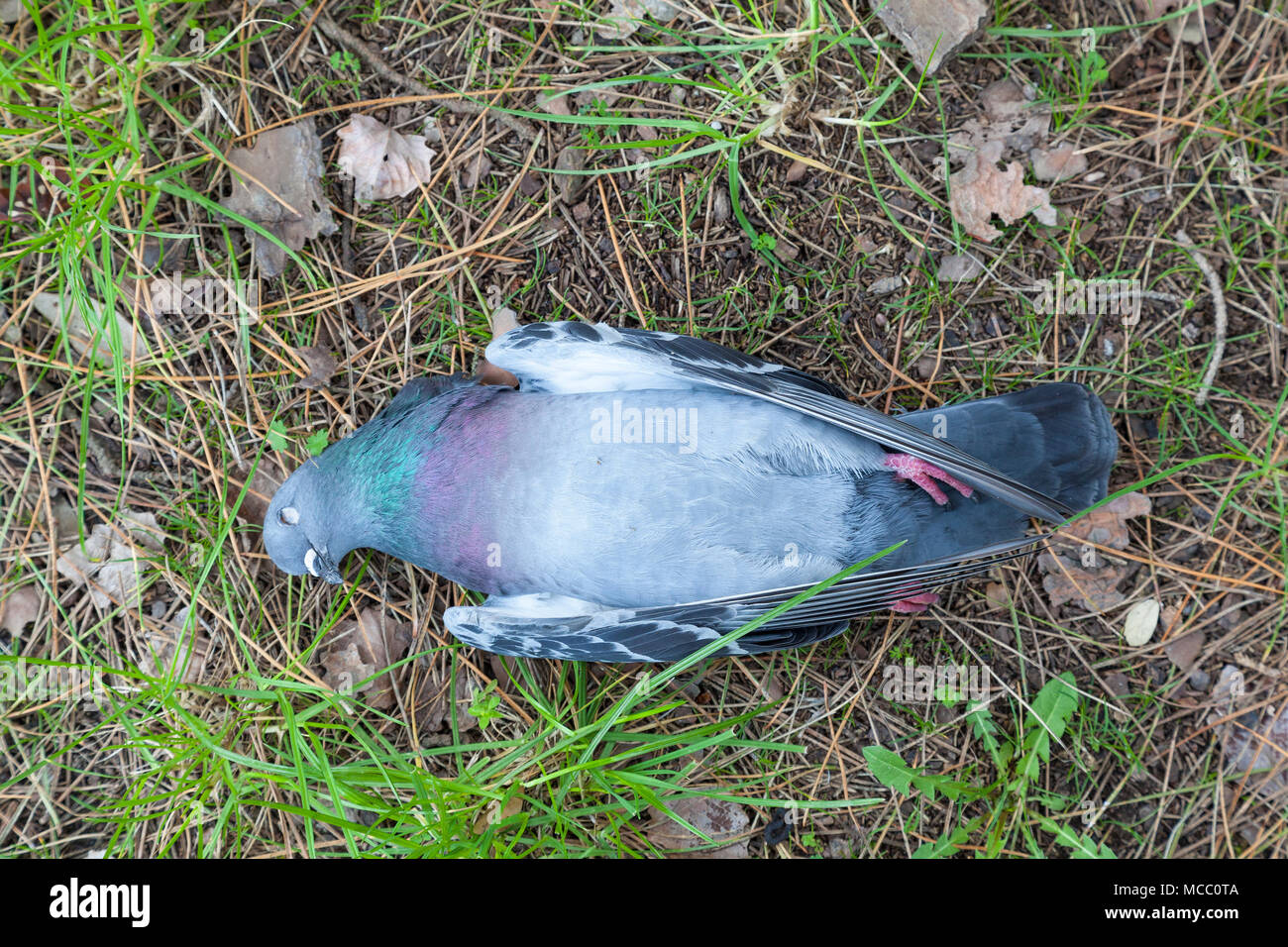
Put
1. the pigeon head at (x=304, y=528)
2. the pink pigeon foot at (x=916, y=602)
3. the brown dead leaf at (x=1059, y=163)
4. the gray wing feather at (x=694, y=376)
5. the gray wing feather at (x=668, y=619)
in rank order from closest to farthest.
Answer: the gray wing feather at (x=694, y=376), the gray wing feather at (x=668, y=619), the pigeon head at (x=304, y=528), the pink pigeon foot at (x=916, y=602), the brown dead leaf at (x=1059, y=163)

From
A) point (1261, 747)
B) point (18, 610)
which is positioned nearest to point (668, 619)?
point (1261, 747)

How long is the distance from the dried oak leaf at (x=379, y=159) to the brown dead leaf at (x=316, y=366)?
0.70 metres

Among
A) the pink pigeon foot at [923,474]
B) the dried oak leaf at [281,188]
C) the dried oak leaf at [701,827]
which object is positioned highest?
the dried oak leaf at [281,188]

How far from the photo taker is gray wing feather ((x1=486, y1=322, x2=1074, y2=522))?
277 cm

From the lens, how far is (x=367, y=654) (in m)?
3.48

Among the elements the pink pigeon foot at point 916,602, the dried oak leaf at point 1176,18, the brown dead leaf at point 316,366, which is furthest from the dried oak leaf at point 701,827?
the dried oak leaf at point 1176,18

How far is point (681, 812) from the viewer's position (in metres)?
3.41

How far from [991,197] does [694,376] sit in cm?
169

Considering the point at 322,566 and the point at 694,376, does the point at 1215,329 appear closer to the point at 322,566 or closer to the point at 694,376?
→ the point at 694,376

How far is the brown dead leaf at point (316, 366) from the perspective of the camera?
357 centimetres

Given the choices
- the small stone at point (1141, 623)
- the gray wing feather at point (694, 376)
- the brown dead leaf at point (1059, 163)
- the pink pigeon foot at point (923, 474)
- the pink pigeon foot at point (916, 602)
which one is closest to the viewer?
the gray wing feather at point (694, 376)

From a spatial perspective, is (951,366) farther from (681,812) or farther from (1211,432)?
(681,812)

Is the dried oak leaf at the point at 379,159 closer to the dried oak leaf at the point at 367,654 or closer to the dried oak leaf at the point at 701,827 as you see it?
the dried oak leaf at the point at 367,654

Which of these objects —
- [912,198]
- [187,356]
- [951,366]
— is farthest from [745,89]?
[187,356]
